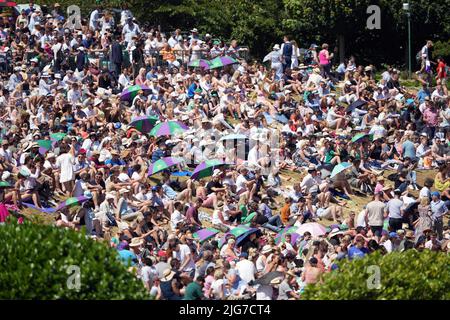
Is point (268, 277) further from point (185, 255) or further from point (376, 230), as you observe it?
point (376, 230)

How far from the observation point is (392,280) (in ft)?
74.8

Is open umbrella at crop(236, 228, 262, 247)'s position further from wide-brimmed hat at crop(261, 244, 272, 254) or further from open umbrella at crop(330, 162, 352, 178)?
open umbrella at crop(330, 162, 352, 178)

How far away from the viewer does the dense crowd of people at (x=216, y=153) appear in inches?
1135

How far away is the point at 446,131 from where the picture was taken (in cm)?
4016

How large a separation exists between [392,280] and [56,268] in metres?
5.01

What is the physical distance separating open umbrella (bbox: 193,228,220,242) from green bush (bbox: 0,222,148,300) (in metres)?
7.79

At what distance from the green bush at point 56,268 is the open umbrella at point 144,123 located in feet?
47.1

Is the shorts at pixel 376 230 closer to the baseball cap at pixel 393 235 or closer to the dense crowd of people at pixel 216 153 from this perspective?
the dense crowd of people at pixel 216 153
